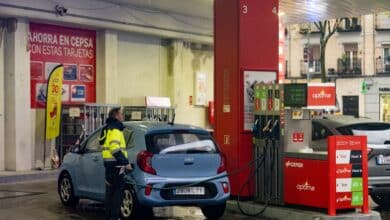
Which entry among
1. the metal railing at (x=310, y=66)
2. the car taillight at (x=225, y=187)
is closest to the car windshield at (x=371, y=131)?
the car taillight at (x=225, y=187)

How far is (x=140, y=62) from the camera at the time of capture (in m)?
21.4

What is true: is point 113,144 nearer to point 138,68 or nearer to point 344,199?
point 344,199

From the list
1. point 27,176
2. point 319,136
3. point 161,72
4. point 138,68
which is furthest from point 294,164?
point 161,72

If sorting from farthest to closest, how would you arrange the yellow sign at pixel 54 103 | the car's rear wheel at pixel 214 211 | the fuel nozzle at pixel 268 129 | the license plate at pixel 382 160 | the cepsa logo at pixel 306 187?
the yellow sign at pixel 54 103
the license plate at pixel 382 160
the fuel nozzle at pixel 268 129
the car's rear wheel at pixel 214 211
the cepsa logo at pixel 306 187

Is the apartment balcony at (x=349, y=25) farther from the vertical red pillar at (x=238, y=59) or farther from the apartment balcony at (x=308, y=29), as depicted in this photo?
the vertical red pillar at (x=238, y=59)

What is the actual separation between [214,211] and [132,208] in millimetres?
1441

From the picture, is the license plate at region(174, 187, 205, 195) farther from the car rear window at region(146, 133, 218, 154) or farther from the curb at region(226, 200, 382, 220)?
the curb at region(226, 200, 382, 220)

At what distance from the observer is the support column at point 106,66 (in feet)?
64.4

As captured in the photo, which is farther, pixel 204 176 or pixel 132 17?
pixel 132 17

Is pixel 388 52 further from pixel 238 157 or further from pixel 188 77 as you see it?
pixel 238 157

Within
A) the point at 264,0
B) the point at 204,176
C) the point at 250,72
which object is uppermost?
the point at 264,0

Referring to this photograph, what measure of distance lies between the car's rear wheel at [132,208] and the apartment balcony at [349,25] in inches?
1452

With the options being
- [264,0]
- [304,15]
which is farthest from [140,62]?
[264,0]

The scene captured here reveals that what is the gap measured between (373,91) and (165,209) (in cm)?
3371
